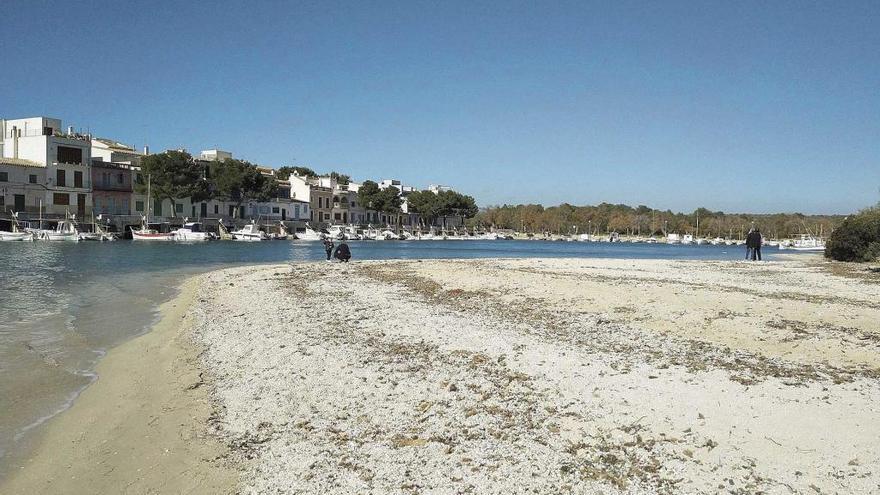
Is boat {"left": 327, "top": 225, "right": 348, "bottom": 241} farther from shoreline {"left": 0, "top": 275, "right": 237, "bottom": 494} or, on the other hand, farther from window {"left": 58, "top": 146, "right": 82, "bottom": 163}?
shoreline {"left": 0, "top": 275, "right": 237, "bottom": 494}

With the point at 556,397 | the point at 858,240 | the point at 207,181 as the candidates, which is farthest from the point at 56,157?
the point at 556,397

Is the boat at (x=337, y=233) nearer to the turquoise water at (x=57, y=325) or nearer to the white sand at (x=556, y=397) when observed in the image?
the turquoise water at (x=57, y=325)

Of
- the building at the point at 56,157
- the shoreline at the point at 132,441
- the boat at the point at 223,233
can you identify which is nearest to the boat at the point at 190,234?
the boat at the point at 223,233

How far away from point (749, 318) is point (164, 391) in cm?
1160

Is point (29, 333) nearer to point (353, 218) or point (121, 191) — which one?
point (121, 191)

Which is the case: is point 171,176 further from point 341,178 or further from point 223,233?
point 341,178

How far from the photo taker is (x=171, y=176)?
8806 centimetres

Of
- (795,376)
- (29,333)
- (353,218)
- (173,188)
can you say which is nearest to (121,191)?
(173,188)

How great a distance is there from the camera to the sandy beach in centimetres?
591

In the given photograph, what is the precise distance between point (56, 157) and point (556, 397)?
88.0 metres

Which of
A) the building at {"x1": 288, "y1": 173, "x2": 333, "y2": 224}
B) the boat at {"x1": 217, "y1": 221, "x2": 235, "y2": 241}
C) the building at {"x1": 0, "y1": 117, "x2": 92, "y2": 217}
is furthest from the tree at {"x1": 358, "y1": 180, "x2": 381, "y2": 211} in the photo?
the building at {"x1": 0, "y1": 117, "x2": 92, "y2": 217}

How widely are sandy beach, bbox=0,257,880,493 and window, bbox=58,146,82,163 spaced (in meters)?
77.5

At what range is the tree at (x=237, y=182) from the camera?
9806 cm

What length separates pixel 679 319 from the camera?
13516 mm
